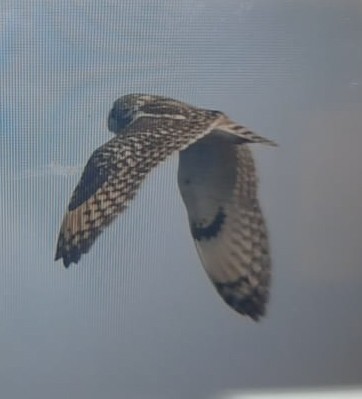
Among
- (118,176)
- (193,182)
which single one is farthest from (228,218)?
(118,176)

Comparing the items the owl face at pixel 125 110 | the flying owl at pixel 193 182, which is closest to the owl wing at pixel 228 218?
the flying owl at pixel 193 182

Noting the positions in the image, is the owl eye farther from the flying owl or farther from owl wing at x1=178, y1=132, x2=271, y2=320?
owl wing at x1=178, y1=132, x2=271, y2=320

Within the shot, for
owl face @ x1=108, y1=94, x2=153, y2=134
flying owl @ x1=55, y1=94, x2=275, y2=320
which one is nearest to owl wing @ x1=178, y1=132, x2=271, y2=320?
flying owl @ x1=55, y1=94, x2=275, y2=320

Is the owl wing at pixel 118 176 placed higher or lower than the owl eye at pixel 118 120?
lower

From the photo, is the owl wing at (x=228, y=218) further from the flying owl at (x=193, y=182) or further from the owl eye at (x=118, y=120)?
the owl eye at (x=118, y=120)

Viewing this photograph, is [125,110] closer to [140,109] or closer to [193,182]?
[140,109]

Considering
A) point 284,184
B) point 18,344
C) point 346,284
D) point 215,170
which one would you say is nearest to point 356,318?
point 346,284
